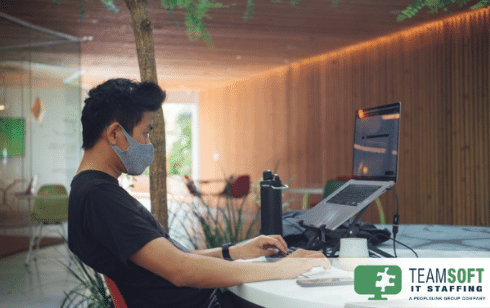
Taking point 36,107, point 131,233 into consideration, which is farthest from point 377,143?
point 36,107

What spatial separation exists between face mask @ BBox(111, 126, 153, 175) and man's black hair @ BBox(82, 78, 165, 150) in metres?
0.04

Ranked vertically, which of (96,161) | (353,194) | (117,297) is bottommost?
(117,297)

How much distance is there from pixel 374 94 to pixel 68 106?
182 inches

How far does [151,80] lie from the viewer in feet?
8.82

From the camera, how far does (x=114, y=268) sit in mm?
1351

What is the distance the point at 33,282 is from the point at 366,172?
4.16 metres

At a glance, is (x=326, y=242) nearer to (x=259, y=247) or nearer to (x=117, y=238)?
(x=259, y=247)

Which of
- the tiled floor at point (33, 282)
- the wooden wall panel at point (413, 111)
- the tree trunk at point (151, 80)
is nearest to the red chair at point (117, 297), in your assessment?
the tree trunk at point (151, 80)

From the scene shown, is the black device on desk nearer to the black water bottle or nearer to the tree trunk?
the black water bottle

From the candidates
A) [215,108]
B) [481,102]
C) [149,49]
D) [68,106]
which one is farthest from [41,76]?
[215,108]

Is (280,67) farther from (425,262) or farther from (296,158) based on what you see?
(425,262)

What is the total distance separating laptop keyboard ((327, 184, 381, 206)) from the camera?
63.5 inches

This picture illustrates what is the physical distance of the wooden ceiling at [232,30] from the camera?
220 inches

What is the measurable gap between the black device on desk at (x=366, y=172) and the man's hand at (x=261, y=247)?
0.14 metres
